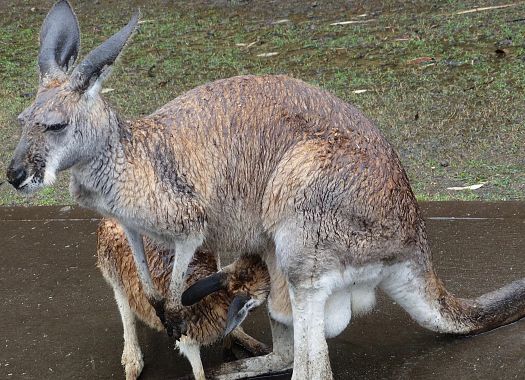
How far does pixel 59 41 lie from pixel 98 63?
0.42 m

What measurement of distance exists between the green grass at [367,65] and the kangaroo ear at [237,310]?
6.33 feet

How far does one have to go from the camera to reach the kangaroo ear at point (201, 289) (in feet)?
12.2

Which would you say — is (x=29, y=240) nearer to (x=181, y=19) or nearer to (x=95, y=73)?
(x=95, y=73)

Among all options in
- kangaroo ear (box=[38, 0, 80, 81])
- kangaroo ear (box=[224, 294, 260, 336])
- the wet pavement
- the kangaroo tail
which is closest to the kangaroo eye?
kangaroo ear (box=[38, 0, 80, 81])

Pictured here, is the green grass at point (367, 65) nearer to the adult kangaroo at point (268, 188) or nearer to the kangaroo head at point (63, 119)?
the adult kangaroo at point (268, 188)

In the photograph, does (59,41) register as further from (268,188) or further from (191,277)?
(191,277)

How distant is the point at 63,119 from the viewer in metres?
3.39

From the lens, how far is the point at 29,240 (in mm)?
5305

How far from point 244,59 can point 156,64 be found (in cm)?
68

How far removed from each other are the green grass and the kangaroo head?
232cm

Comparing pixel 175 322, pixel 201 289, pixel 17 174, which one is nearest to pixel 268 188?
pixel 201 289

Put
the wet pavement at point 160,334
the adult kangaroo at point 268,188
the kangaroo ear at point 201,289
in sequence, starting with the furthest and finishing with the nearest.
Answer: the wet pavement at point 160,334 < the kangaroo ear at point 201,289 < the adult kangaroo at point 268,188

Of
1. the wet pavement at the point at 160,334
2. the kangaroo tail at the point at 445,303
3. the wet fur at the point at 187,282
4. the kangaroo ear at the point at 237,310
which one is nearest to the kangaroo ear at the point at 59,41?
the wet fur at the point at 187,282

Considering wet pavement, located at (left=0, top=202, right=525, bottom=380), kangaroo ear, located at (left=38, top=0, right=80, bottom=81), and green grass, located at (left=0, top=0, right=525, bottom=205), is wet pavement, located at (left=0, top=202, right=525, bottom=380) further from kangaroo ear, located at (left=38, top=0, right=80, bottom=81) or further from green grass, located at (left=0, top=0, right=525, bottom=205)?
kangaroo ear, located at (left=38, top=0, right=80, bottom=81)
